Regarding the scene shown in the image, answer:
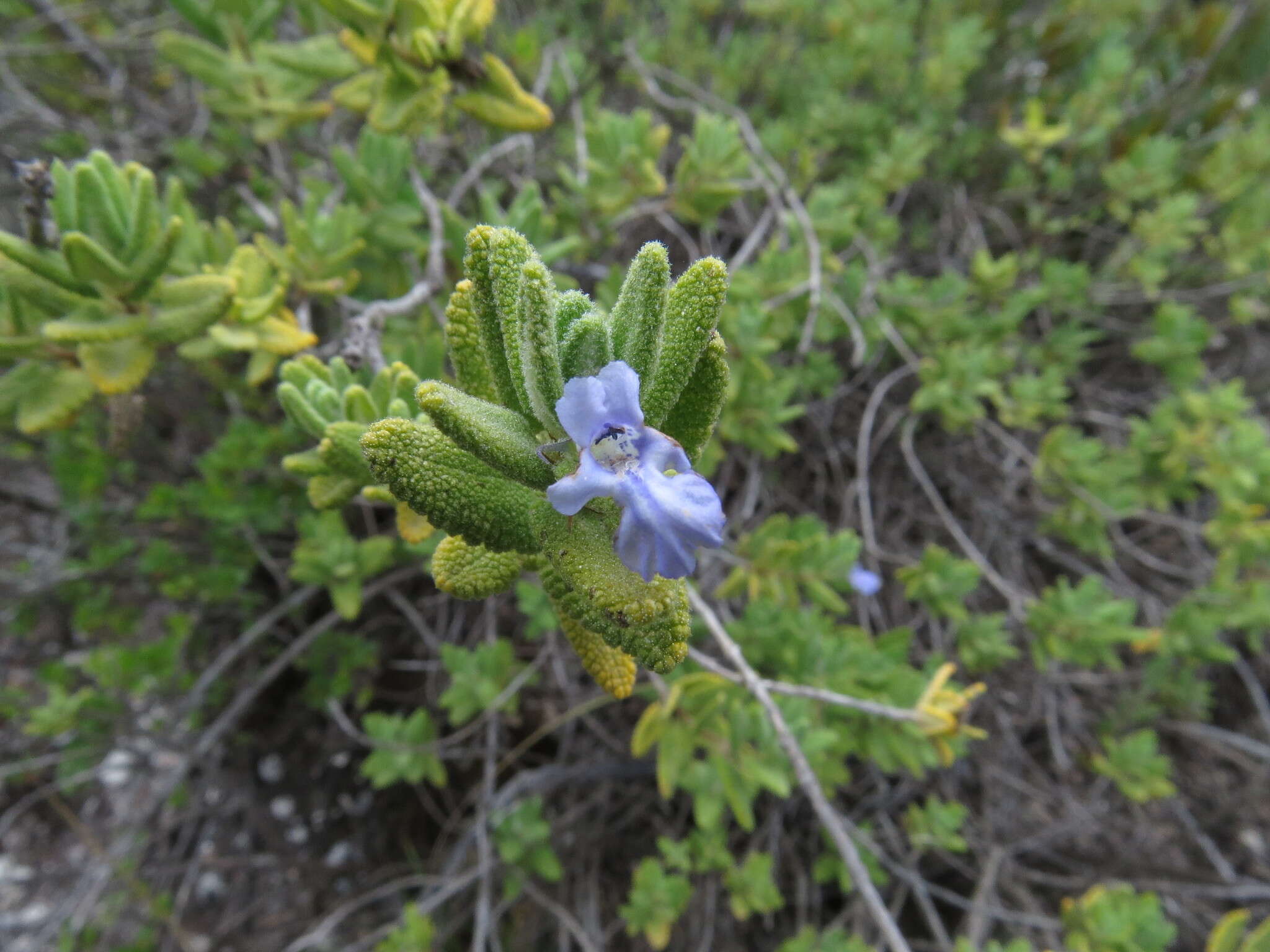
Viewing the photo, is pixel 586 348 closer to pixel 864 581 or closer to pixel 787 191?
pixel 787 191

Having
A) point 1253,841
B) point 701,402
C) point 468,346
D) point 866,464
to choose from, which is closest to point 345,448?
point 468,346

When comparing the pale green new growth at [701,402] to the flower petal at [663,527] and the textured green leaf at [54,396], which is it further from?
the textured green leaf at [54,396]

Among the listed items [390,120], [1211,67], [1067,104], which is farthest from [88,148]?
[1211,67]

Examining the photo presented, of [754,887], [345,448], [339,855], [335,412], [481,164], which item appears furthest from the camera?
[339,855]

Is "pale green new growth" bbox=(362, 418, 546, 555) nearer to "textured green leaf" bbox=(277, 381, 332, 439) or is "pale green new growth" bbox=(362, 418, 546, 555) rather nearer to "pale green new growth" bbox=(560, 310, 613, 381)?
"pale green new growth" bbox=(560, 310, 613, 381)

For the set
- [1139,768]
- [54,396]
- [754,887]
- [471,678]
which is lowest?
[1139,768]
